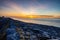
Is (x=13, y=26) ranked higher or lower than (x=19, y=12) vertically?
lower

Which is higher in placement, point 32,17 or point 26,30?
point 32,17

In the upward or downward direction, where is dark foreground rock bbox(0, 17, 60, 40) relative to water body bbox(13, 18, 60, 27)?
downward

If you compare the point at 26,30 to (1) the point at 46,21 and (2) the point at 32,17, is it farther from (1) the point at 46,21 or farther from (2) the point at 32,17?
(1) the point at 46,21

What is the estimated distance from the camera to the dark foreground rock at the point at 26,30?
156 centimetres

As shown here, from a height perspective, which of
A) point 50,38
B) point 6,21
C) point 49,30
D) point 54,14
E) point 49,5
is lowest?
point 50,38

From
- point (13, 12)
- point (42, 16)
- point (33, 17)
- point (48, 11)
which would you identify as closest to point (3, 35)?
point (13, 12)

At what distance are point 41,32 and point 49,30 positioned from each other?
12 cm

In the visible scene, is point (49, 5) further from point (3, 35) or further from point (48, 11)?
point (3, 35)

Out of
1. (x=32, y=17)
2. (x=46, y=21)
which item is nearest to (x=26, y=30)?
(x=32, y=17)

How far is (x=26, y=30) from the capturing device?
1.62 meters

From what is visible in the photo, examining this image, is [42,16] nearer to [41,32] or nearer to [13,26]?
[41,32]

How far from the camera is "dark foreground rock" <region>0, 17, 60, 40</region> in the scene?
1562mm

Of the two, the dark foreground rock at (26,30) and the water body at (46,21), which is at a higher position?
the water body at (46,21)

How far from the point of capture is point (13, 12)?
164cm
